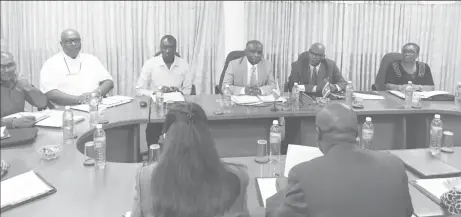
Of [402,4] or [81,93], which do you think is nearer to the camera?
[81,93]

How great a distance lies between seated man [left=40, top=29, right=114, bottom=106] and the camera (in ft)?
13.4

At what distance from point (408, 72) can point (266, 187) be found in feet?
10.5

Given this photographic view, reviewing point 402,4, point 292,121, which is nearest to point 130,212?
point 292,121

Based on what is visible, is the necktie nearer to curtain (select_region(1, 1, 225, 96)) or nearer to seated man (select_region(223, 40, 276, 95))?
seated man (select_region(223, 40, 276, 95))

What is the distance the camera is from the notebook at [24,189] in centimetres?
177

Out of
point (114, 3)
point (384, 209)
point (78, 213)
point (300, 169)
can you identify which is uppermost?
point (114, 3)

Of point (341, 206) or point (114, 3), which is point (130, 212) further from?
point (114, 3)

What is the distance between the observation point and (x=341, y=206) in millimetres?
1456

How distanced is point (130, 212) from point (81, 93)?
275cm

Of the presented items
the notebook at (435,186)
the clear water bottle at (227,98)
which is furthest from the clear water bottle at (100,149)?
the notebook at (435,186)

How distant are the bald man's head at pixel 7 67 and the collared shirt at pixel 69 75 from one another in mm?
956

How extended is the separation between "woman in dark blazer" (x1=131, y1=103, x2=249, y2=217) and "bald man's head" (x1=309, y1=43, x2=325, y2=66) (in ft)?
9.94

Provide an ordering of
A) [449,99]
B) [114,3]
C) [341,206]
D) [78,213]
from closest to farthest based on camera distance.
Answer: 1. [341,206]
2. [78,213]
3. [449,99]
4. [114,3]

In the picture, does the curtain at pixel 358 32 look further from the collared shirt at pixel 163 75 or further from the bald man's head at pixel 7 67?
the bald man's head at pixel 7 67
